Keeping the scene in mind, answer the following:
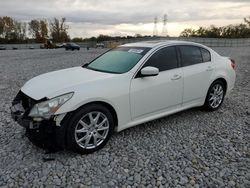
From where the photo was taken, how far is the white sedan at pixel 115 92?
350cm

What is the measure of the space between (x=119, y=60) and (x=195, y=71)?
1.51 m

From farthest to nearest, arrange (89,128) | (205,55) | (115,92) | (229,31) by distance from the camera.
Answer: (229,31)
(205,55)
(115,92)
(89,128)

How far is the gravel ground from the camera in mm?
3170

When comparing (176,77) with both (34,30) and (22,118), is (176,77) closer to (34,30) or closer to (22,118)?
(22,118)

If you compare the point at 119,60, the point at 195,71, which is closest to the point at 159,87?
the point at 119,60

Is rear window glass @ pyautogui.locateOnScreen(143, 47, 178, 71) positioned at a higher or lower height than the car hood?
higher

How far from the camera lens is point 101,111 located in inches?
149

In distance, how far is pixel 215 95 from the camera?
220 inches

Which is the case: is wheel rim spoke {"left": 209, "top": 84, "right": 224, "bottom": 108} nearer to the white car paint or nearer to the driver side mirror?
the white car paint

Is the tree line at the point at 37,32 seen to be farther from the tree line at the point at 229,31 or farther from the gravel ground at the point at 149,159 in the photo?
the gravel ground at the point at 149,159

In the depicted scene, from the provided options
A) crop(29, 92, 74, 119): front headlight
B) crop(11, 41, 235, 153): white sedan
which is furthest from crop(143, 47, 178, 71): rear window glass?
crop(29, 92, 74, 119): front headlight

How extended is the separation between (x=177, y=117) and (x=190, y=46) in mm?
1449

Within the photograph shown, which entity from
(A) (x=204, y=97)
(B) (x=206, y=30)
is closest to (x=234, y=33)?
(B) (x=206, y=30)

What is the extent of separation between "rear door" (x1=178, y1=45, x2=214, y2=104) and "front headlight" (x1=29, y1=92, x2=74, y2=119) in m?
2.35
